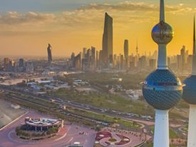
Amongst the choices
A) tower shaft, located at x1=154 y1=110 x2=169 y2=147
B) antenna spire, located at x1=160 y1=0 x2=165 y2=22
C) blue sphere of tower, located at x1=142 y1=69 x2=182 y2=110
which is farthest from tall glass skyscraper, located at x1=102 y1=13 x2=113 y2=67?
tower shaft, located at x1=154 y1=110 x2=169 y2=147

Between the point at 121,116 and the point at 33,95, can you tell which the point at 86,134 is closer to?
the point at 121,116

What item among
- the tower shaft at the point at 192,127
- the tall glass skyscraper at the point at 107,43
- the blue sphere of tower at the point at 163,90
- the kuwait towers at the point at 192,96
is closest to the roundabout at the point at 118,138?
the tower shaft at the point at 192,127

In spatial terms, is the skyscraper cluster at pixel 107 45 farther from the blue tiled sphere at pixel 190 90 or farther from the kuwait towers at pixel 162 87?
the kuwait towers at pixel 162 87

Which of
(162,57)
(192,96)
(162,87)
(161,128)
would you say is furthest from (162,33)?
(161,128)

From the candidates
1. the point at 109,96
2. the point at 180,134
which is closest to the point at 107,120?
the point at 180,134

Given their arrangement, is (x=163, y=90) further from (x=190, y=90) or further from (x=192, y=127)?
(x=192, y=127)

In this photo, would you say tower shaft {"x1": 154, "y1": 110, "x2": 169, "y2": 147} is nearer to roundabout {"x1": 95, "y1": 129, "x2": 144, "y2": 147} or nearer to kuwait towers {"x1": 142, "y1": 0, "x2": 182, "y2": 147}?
kuwait towers {"x1": 142, "y1": 0, "x2": 182, "y2": 147}
